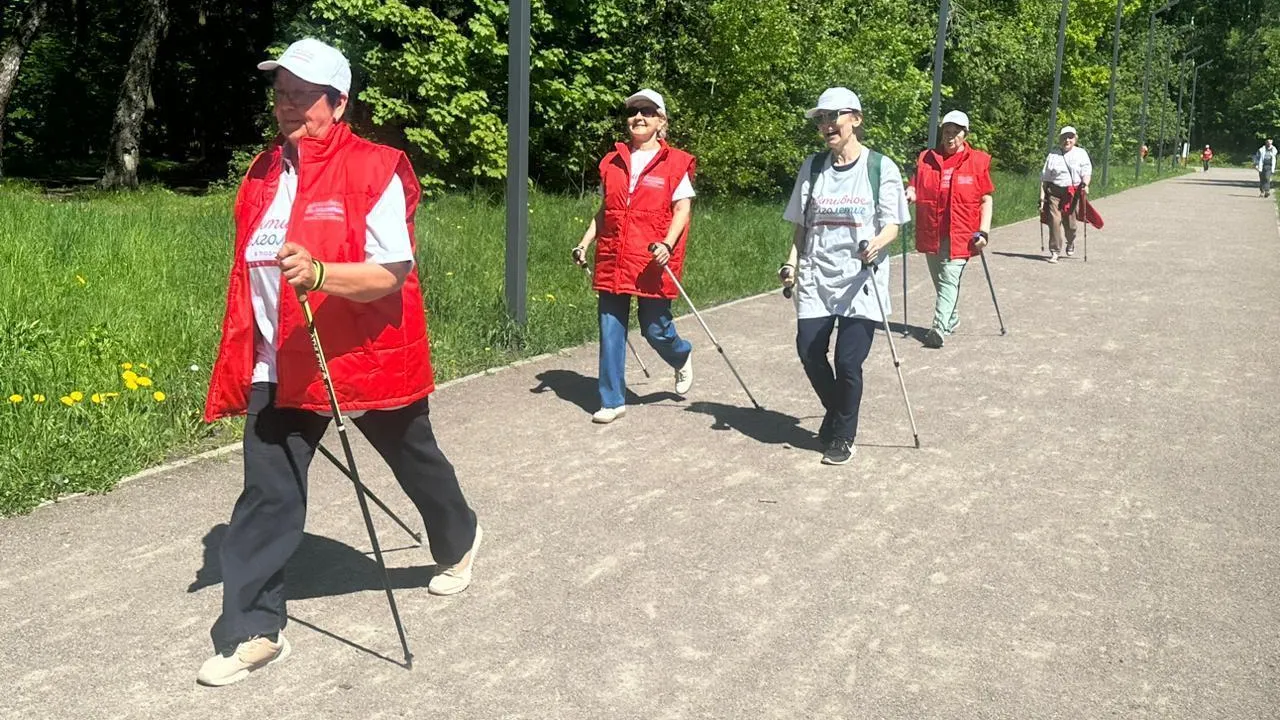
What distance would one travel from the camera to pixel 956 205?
11.2 metres

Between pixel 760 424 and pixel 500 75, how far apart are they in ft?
49.3

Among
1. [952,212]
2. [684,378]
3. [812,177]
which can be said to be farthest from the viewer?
[952,212]

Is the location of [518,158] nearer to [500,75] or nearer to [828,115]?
[828,115]

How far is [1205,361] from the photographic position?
10219 millimetres

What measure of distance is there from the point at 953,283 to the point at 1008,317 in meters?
1.44

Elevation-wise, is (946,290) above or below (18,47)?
below

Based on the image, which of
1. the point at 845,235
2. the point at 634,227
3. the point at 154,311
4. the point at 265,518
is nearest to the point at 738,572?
the point at 265,518

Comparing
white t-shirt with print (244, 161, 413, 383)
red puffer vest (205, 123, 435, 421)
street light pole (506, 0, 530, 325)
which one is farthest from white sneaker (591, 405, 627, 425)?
white t-shirt with print (244, 161, 413, 383)

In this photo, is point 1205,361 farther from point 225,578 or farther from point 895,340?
point 225,578

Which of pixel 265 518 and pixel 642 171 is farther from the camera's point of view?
pixel 642 171

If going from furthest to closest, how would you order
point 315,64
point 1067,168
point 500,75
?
point 500,75 → point 1067,168 → point 315,64

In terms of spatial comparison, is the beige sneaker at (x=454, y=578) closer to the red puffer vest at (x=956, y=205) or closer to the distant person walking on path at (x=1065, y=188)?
the red puffer vest at (x=956, y=205)

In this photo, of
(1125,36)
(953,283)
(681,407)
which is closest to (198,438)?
(681,407)

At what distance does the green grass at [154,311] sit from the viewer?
21.0ft
